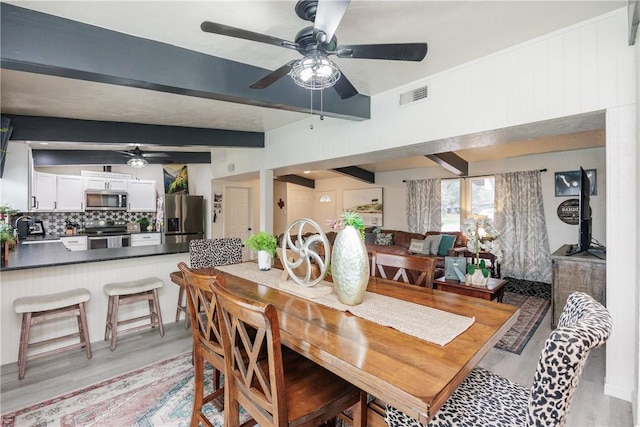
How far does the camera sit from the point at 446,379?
0.90 metres

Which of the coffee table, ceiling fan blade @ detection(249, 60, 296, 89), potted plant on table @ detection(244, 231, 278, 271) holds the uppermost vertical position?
ceiling fan blade @ detection(249, 60, 296, 89)

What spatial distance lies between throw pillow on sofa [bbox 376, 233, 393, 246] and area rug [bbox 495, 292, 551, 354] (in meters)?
2.57

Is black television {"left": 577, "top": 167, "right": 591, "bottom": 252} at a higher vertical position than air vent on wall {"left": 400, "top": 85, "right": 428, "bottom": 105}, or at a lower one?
lower

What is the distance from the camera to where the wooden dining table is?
0.86 m

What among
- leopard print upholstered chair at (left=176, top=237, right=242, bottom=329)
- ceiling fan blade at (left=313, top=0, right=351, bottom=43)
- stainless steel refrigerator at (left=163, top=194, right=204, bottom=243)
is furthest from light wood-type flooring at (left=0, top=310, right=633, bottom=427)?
stainless steel refrigerator at (left=163, top=194, right=204, bottom=243)

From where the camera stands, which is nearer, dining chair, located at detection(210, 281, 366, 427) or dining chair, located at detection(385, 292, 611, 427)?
dining chair, located at detection(385, 292, 611, 427)

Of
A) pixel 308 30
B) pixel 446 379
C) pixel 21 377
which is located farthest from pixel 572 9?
pixel 21 377

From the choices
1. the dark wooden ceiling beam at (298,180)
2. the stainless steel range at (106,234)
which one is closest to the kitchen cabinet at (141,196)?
the stainless steel range at (106,234)

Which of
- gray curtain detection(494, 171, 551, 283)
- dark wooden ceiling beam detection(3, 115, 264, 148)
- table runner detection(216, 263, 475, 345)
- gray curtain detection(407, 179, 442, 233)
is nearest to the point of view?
table runner detection(216, 263, 475, 345)

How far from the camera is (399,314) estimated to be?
56.6 inches

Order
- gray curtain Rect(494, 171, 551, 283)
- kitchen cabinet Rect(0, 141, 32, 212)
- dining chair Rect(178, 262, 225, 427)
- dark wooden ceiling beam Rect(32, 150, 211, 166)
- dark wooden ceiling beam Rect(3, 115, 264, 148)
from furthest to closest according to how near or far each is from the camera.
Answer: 1. gray curtain Rect(494, 171, 551, 283)
2. dark wooden ceiling beam Rect(32, 150, 211, 166)
3. kitchen cabinet Rect(0, 141, 32, 212)
4. dark wooden ceiling beam Rect(3, 115, 264, 148)
5. dining chair Rect(178, 262, 225, 427)

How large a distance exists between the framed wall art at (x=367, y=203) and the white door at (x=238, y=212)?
103 inches

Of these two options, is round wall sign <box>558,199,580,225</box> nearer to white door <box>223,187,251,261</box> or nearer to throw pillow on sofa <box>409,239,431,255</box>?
throw pillow on sofa <box>409,239,431,255</box>

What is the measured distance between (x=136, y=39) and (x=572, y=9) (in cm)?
292
